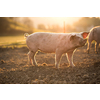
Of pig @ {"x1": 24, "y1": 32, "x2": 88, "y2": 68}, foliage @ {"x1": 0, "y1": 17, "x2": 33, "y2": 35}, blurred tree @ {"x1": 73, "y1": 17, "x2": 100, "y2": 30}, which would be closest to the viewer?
A: pig @ {"x1": 24, "y1": 32, "x2": 88, "y2": 68}

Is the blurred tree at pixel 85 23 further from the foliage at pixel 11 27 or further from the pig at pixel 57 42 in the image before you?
the foliage at pixel 11 27

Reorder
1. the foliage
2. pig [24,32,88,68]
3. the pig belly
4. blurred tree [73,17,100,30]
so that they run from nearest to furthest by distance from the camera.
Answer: pig [24,32,88,68] → the pig belly → the foliage → blurred tree [73,17,100,30]

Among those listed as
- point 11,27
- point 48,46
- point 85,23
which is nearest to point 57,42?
point 48,46

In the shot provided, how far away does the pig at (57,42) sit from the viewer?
413cm

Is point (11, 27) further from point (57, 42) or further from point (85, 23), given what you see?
point (85, 23)

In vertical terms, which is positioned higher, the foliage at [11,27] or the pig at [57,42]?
the foliage at [11,27]

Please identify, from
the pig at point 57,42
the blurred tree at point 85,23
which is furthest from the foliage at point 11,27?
the blurred tree at point 85,23

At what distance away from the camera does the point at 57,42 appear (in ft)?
14.3

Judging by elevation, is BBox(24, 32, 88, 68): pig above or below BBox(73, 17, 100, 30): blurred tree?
below

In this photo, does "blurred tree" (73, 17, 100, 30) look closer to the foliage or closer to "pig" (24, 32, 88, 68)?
"pig" (24, 32, 88, 68)

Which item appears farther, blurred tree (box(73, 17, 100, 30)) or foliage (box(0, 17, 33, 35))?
blurred tree (box(73, 17, 100, 30))

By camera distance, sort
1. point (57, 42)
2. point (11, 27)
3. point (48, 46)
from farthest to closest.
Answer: point (11, 27) < point (48, 46) < point (57, 42)

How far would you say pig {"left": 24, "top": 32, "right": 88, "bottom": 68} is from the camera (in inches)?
163

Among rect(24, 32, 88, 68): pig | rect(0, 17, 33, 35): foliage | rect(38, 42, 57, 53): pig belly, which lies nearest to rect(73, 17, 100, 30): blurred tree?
rect(24, 32, 88, 68): pig
